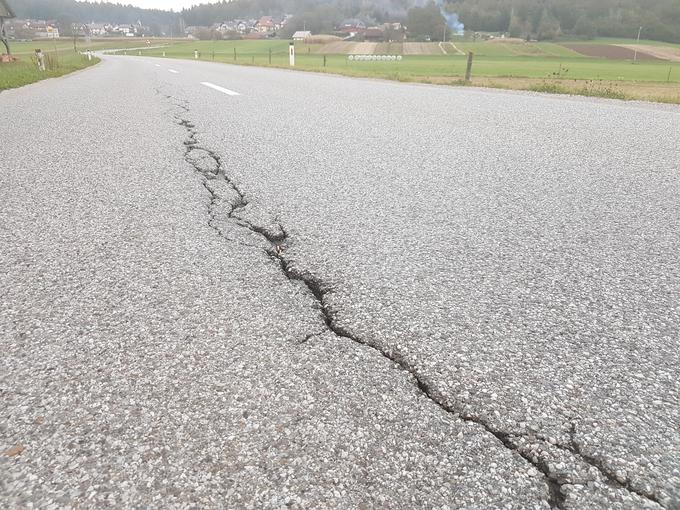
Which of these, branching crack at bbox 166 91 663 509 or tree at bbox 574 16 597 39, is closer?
branching crack at bbox 166 91 663 509

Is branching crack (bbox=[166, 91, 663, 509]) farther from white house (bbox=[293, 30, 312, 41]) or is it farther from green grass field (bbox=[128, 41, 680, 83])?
white house (bbox=[293, 30, 312, 41])

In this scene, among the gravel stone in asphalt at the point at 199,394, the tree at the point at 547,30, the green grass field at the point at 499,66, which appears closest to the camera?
the gravel stone in asphalt at the point at 199,394

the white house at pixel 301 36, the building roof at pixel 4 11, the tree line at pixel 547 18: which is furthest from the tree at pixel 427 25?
the building roof at pixel 4 11

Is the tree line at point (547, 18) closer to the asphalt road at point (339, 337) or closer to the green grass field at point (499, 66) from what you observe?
the green grass field at point (499, 66)

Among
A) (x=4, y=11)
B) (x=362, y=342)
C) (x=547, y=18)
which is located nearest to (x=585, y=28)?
(x=547, y=18)

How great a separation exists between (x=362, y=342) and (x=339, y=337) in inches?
2.9

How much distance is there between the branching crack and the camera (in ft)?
3.22

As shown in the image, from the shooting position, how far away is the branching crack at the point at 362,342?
0.98 meters

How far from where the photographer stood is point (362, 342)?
4.71ft

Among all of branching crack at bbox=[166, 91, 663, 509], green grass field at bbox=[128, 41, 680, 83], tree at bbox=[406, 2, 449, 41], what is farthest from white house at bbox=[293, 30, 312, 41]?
branching crack at bbox=[166, 91, 663, 509]

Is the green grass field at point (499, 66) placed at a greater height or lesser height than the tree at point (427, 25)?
lesser

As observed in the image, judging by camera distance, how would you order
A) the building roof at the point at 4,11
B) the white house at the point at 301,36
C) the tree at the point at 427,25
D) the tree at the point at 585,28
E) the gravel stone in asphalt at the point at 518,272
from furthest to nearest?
1. the white house at the point at 301,36
2. the tree at the point at 427,25
3. the tree at the point at 585,28
4. the building roof at the point at 4,11
5. the gravel stone in asphalt at the point at 518,272

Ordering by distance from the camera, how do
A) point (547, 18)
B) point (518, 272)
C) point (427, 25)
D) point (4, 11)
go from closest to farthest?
point (518, 272) < point (4, 11) < point (427, 25) < point (547, 18)

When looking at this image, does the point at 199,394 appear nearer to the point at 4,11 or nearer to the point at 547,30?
the point at 4,11
